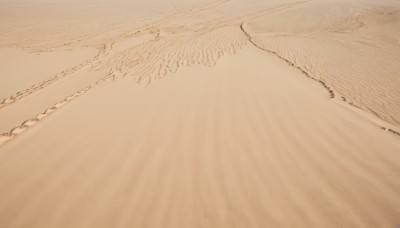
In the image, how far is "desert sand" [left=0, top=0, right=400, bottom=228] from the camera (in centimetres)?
247

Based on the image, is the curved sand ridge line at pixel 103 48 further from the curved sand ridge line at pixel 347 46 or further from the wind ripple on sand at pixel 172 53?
the curved sand ridge line at pixel 347 46

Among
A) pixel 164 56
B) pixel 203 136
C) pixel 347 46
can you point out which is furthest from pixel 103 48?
pixel 347 46

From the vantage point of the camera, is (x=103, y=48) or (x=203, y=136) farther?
(x=103, y=48)

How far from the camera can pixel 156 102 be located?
4.87 metres

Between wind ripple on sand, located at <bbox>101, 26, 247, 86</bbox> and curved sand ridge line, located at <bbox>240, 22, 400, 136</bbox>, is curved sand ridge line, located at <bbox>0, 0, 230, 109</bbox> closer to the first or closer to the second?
wind ripple on sand, located at <bbox>101, 26, 247, 86</bbox>

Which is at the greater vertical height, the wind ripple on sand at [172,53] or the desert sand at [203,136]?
the wind ripple on sand at [172,53]

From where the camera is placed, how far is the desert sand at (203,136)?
8.10ft

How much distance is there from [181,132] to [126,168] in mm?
1020

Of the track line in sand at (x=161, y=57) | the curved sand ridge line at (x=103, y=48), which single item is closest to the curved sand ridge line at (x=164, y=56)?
the track line in sand at (x=161, y=57)

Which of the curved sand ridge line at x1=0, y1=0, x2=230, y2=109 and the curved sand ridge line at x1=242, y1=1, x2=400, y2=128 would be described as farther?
the curved sand ridge line at x1=0, y1=0, x2=230, y2=109

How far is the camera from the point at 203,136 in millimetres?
3629

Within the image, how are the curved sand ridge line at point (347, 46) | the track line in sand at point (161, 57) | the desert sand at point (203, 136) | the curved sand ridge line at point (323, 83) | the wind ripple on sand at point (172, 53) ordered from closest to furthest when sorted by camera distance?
1. the desert sand at point (203, 136)
2. the curved sand ridge line at point (323, 83)
3. the track line in sand at point (161, 57)
4. the curved sand ridge line at point (347, 46)
5. the wind ripple on sand at point (172, 53)

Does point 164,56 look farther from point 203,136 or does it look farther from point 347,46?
point 347,46

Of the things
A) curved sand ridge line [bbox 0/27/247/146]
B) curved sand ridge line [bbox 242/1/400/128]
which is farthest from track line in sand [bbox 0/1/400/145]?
curved sand ridge line [bbox 242/1/400/128]
